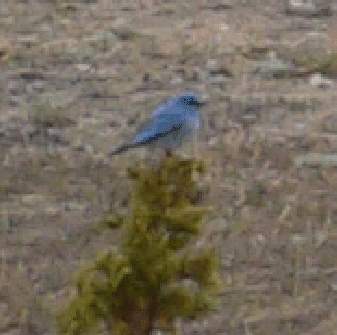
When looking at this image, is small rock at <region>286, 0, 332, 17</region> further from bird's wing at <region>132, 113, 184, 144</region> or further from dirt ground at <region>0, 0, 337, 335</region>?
bird's wing at <region>132, 113, 184, 144</region>

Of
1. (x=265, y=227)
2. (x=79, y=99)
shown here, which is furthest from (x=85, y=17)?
(x=265, y=227)

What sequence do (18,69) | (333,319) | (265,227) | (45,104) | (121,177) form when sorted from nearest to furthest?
(333,319)
(265,227)
(121,177)
(45,104)
(18,69)

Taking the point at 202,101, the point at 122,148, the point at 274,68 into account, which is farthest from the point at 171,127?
the point at 274,68

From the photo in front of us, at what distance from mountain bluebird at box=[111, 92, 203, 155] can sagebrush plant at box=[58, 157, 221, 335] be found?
203 cm

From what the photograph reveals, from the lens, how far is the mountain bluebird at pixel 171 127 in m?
5.00

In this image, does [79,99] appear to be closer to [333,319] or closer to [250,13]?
[250,13]

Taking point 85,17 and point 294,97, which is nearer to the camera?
point 294,97

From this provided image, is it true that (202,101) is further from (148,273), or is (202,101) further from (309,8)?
(309,8)

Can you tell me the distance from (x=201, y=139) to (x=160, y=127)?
39.9 inches

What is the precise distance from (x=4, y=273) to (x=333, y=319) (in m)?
1.31

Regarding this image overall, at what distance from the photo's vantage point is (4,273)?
4.63m

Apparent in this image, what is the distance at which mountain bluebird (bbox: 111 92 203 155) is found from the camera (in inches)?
197

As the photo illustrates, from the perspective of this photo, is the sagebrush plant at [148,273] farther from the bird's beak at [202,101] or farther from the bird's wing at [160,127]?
the bird's beak at [202,101]

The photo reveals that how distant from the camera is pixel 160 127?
503cm
